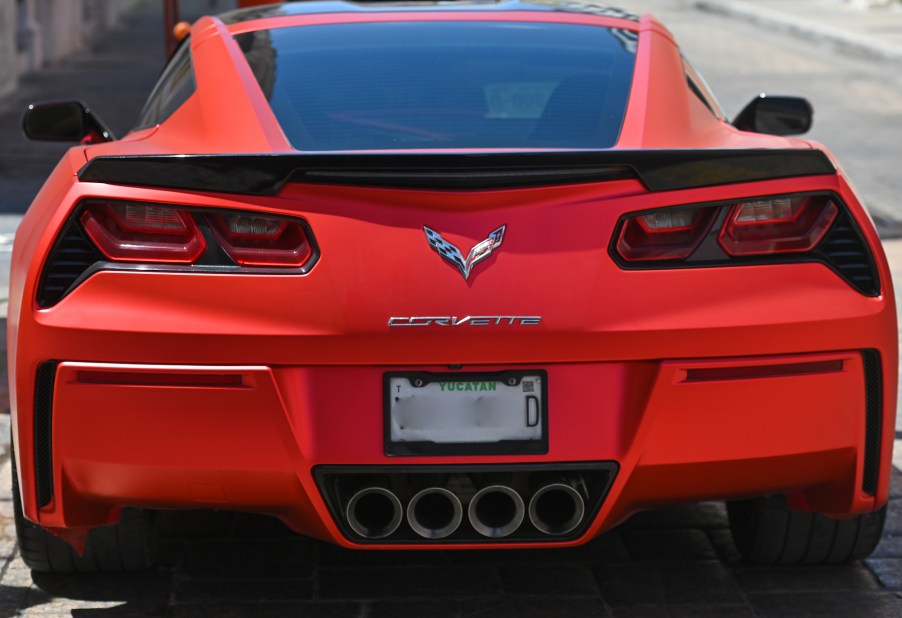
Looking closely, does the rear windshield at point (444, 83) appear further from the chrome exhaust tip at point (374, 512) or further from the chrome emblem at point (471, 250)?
the chrome exhaust tip at point (374, 512)

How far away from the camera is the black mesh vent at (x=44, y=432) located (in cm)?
347

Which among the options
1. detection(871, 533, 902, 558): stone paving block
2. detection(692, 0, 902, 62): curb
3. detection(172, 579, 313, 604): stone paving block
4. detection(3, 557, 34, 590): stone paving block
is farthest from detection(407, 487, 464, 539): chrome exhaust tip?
detection(692, 0, 902, 62): curb

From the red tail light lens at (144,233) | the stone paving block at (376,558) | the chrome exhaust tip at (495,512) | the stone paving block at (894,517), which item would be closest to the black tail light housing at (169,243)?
the red tail light lens at (144,233)

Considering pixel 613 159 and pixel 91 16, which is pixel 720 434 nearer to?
pixel 613 159

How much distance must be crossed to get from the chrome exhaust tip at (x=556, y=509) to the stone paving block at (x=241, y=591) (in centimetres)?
74

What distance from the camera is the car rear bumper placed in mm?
3369

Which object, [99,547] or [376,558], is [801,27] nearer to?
[376,558]

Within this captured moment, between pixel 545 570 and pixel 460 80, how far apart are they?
1.27 m

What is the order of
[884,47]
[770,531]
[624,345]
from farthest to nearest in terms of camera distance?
[884,47], [770,531], [624,345]

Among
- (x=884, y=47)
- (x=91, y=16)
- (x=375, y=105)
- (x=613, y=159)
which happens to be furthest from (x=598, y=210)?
(x=91, y=16)

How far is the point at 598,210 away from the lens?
134 inches

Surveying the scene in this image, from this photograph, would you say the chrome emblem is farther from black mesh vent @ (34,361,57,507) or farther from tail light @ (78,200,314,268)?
black mesh vent @ (34,361,57,507)

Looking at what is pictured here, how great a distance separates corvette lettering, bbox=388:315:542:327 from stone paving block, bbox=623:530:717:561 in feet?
3.78

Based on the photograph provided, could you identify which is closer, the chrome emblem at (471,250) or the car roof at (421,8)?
the chrome emblem at (471,250)
